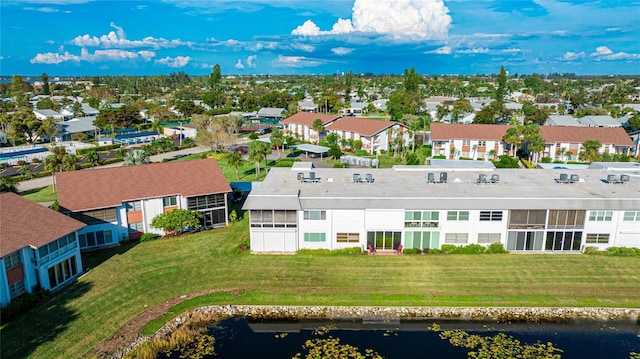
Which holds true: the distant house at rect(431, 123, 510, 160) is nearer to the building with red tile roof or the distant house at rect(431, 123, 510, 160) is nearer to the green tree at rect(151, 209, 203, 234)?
the building with red tile roof

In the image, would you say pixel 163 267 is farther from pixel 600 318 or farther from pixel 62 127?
pixel 62 127

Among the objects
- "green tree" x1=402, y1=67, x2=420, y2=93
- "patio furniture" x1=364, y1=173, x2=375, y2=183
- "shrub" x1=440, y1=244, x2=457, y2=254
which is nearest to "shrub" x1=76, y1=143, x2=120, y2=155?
"patio furniture" x1=364, y1=173, x2=375, y2=183

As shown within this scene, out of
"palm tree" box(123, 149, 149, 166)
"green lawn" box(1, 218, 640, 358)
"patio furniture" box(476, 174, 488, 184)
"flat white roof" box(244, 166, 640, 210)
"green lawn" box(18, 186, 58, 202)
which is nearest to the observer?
"green lawn" box(1, 218, 640, 358)

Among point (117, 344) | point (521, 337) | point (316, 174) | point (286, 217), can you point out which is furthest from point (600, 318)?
point (117, 344)

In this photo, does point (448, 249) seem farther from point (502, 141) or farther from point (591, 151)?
point (591, 151)

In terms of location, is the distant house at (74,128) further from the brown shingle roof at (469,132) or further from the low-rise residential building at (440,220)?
the low-rise residential building at (440,220)

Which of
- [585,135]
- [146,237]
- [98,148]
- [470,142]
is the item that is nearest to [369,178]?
[146,237]
